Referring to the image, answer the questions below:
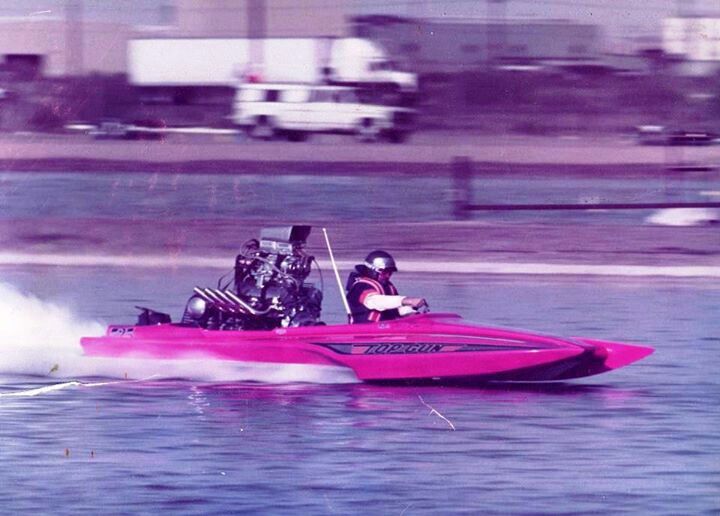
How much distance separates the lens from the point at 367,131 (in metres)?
42.9

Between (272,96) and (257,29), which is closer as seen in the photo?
(272,96)

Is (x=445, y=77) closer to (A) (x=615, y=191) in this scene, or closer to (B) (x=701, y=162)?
(B) (x=701, y=162)

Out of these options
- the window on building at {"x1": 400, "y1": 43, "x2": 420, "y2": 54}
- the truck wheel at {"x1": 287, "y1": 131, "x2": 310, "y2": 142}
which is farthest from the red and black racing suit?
the window on building at {"x1": 400, "y1": 43, "x2": 420, "y2": 54}

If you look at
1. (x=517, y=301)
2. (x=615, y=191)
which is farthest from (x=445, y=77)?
(x=517, y=301)

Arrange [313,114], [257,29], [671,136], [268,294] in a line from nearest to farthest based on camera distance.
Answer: [268,294] < [671,136] < [313,114] < [257,29]

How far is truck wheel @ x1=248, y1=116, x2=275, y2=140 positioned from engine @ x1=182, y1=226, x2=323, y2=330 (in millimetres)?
29549

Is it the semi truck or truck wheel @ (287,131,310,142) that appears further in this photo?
truck wheel @ (287,131,310,142)

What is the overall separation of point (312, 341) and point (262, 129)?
30.6 meters

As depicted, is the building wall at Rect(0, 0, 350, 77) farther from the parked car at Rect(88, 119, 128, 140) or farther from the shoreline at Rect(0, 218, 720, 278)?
the shoreline at Rect(0, 218, 720, 278)

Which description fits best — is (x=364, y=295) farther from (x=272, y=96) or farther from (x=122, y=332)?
(x=272, y=96)

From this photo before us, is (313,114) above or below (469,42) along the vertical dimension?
below

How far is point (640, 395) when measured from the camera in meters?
13.3

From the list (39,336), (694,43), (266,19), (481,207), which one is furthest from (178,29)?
(39,336)

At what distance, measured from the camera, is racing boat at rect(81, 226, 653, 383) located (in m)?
13.3
